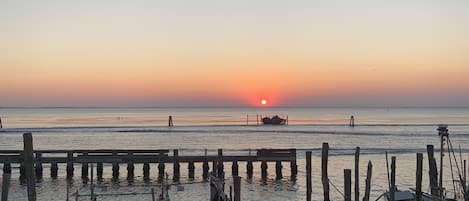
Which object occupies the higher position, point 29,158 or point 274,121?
point 29,158

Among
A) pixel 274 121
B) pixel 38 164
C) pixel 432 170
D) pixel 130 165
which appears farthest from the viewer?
pixel 274 121

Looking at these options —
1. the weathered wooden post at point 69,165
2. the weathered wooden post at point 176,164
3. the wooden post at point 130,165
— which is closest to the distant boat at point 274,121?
the weathered wooden post at point 176,164

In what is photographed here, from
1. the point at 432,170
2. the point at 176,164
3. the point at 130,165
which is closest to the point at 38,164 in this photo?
the point at 130,165

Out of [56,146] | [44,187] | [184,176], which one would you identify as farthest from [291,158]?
[56,146]

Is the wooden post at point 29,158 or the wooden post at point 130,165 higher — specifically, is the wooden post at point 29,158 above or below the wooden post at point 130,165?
above

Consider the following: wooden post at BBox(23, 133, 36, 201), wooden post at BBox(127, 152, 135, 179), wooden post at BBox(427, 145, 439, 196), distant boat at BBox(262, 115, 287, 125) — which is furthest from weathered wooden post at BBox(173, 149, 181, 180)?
distant boat at BBox(262, 115, 287, 125)

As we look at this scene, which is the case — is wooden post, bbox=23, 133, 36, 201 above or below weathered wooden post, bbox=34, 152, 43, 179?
above

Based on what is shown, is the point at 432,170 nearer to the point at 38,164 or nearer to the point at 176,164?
the point at 176,164

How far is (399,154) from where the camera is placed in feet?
181

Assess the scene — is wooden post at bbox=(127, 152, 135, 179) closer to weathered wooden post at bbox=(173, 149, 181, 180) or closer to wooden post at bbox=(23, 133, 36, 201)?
weathered wooden post at bbox=(173, 149, 181, 180)

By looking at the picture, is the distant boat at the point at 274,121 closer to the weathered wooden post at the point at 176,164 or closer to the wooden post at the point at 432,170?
the weathered wooden post at the point at 176,164

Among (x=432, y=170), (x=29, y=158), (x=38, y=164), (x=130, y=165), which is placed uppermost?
(x=29, y=158)

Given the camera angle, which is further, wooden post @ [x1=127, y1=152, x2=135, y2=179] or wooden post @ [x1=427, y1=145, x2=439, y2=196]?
wooden post @ [x1=127, y1=152, x2=135, y2=179]

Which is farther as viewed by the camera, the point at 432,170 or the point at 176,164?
the point at 176,164
